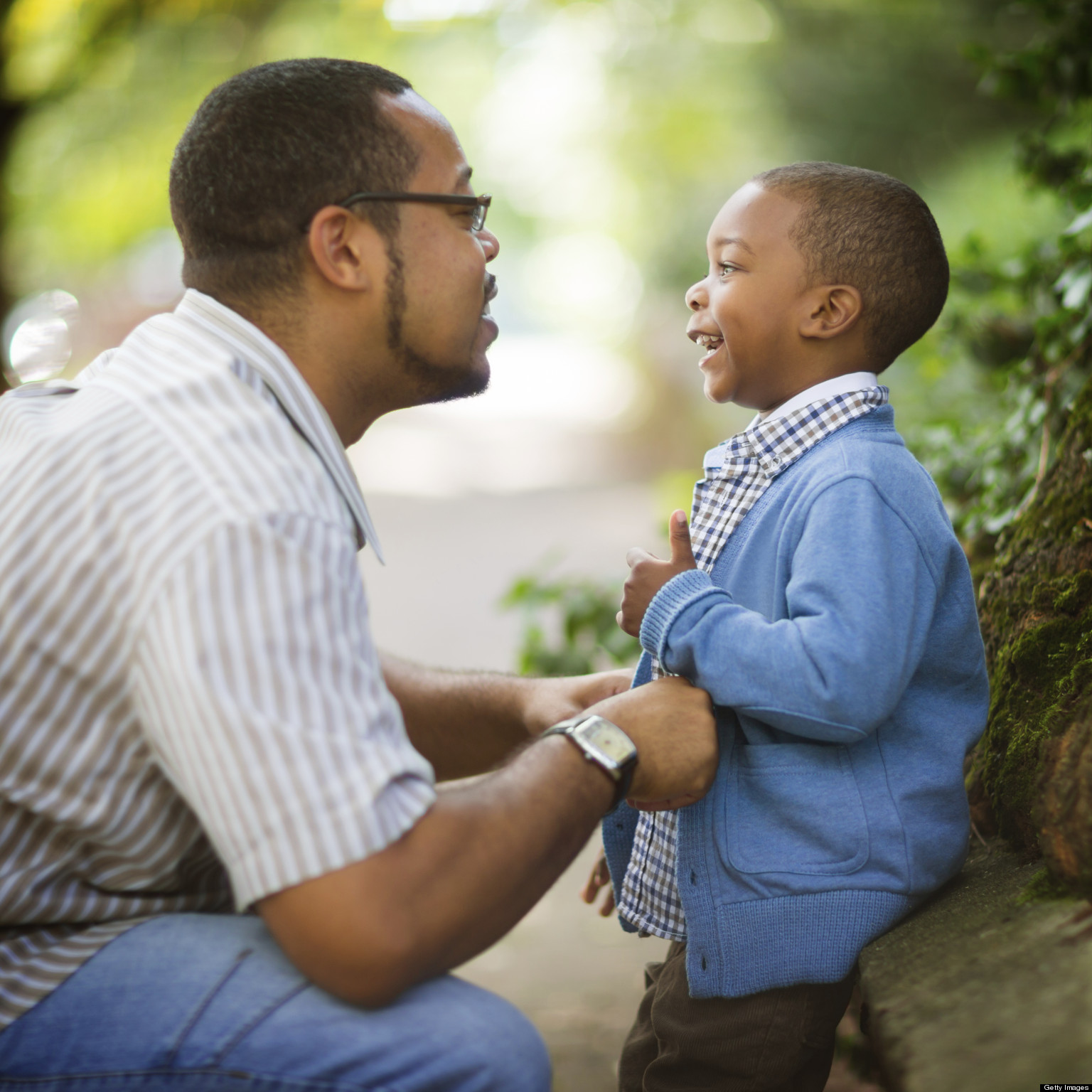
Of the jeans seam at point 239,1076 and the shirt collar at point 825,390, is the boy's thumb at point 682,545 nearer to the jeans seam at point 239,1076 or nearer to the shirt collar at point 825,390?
the shirt collar at point 825,390

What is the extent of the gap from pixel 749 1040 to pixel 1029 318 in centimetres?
277

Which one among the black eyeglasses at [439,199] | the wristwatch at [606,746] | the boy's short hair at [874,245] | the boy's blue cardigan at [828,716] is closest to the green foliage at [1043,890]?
the boy's blue cardigan at [828,716]

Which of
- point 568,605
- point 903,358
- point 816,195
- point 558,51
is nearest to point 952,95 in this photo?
point 903,358

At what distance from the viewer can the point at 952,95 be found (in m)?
11.2

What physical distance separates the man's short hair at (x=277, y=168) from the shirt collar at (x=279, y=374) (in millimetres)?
122

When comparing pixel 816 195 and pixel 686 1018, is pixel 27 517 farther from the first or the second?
pixel 816 195

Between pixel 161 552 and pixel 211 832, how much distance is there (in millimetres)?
365

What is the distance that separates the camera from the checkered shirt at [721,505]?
200 centimetres

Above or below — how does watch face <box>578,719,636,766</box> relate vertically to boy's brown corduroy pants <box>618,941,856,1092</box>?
above

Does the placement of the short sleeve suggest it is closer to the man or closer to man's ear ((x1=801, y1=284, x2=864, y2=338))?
the man

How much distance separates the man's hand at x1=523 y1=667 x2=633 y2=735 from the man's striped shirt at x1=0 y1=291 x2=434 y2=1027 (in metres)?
0.74

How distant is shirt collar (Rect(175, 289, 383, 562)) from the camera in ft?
5.91

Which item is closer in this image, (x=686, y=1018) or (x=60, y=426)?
(x=60, y=426)

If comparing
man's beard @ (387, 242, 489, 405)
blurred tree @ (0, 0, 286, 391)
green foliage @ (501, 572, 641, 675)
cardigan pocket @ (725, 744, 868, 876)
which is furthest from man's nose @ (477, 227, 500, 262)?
blurred tree @ (0, 0, 286, 391)
